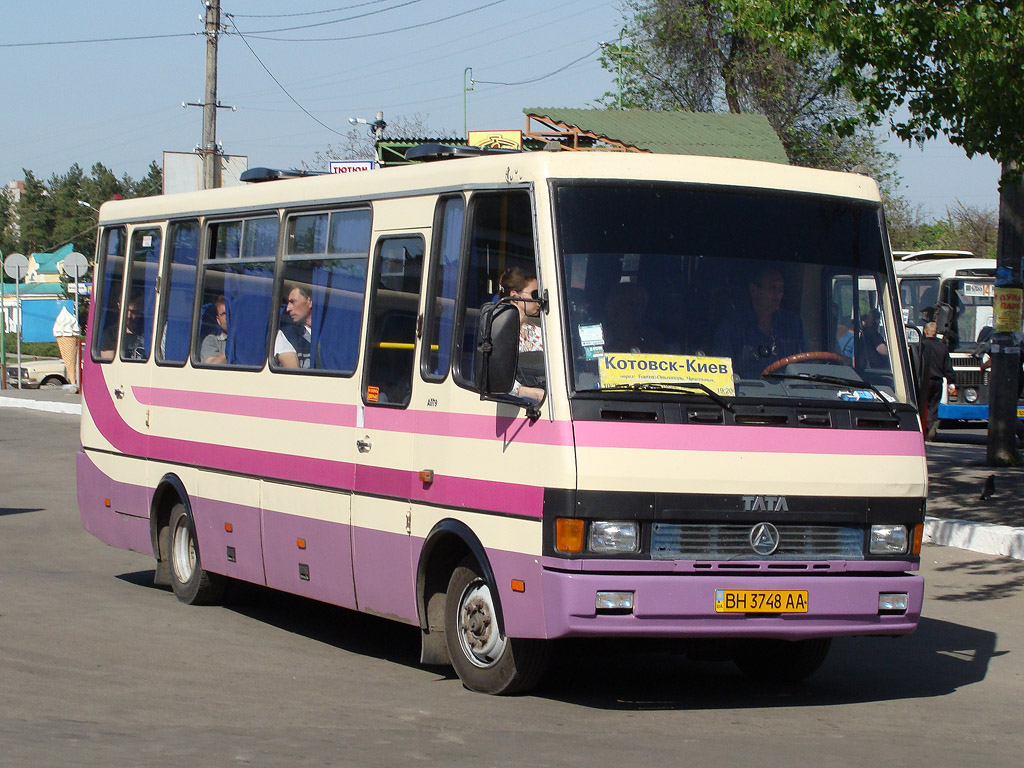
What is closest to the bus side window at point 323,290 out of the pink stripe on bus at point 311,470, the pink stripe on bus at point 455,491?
the pink stripe on bus at point 311,470

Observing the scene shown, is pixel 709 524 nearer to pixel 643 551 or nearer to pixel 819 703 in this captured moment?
pixel 643 551

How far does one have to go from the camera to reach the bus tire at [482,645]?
25.4 ft

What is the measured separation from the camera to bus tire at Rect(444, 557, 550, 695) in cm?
774

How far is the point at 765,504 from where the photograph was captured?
293 inches

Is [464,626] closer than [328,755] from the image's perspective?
No

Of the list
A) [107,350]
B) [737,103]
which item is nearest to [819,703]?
[107,350]

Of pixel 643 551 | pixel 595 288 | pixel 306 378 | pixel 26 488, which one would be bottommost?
pixel 26 488

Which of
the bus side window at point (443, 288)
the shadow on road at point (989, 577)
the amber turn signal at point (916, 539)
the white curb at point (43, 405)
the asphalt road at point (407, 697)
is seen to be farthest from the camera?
the white curb at point (43, 405)

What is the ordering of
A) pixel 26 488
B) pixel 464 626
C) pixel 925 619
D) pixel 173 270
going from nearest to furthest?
pixel 464 626, pixel 925 619, pixel 173 270, pixel 26 488

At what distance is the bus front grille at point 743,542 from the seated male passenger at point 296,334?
321cm

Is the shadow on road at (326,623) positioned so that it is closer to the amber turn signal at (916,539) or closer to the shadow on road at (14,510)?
the amber turn signal at (916,539)

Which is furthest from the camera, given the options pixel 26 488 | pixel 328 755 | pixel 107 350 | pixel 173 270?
pixel 26 488

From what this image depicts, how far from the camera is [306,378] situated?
9.59m

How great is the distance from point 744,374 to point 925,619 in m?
4.23
